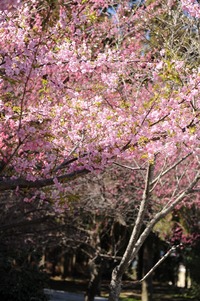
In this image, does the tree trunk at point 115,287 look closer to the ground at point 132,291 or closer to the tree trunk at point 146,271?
the tree trunk at point 146,271

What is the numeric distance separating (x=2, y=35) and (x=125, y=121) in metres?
1.68

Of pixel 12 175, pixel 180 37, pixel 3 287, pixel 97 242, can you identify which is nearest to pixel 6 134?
pixel 12 175

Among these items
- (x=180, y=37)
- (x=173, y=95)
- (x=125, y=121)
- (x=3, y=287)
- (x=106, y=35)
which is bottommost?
(x=3, y=287)

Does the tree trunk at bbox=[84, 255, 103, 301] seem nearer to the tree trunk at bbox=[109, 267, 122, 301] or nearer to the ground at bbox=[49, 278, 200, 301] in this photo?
the ground at bbox=[49, 278, 200, 301]

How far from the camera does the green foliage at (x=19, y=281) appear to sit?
14.1 m

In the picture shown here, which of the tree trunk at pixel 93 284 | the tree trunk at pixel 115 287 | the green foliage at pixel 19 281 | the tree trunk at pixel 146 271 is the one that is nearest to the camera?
the tree trunk at pixel 115 287

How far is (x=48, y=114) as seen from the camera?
609 cm

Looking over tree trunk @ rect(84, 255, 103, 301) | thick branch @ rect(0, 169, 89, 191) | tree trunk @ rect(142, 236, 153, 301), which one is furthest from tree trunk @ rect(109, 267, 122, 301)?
tree trunk @ rect(142, 236, 153, 301)

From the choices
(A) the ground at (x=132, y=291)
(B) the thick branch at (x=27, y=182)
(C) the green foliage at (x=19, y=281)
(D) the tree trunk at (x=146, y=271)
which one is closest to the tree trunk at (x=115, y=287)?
(B) the thick branch at (x=27, y=182)

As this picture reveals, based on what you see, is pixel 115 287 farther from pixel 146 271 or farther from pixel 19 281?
pixel 146 271

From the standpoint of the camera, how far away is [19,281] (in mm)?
14336

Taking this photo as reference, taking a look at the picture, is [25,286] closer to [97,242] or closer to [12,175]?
[97,242]

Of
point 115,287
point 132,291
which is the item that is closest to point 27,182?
point 115,287

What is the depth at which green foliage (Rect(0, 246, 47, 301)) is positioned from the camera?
46.2ft
